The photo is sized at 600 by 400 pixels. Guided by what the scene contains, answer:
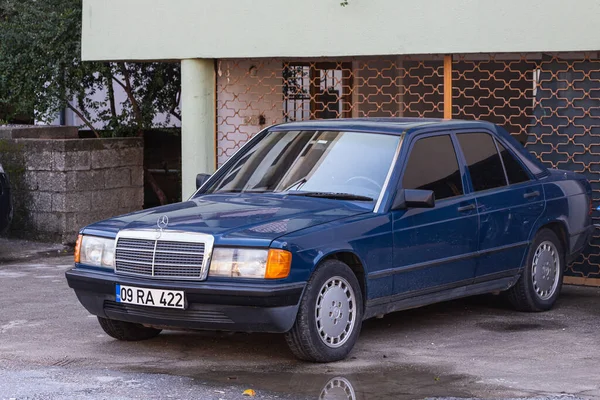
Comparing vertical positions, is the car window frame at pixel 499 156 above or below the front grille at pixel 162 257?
above

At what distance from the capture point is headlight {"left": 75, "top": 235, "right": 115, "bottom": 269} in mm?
7734

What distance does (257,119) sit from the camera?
1419 cm

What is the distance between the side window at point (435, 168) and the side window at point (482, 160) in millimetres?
188

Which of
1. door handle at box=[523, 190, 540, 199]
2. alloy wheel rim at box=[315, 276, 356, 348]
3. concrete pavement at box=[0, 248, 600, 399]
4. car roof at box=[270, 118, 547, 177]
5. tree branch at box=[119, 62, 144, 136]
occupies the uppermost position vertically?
tree branch at box=[119, 62, 144, 136]

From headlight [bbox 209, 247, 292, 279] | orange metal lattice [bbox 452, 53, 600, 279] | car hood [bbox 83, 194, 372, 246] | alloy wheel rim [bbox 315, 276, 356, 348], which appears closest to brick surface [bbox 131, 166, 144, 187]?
orange metal lattice [bbox 452, 53, 600, 279]

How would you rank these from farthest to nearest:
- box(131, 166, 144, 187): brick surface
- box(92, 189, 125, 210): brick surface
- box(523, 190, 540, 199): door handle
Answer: box(131, 166, 144, 187): brick surface, box(92, 189, 125, 210): brick surface, box(523, 190, 540, 199): door handle

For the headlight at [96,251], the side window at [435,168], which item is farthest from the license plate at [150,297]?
the side window at [435,168]

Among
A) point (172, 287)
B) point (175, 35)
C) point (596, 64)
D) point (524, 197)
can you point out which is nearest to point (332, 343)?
point (172, 287)

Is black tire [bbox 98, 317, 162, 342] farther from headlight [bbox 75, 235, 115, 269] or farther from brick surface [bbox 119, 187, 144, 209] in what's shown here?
brick surface [bbox 119, 187, 144, 209]

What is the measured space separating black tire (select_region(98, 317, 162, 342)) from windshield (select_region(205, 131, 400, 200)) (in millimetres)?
1177

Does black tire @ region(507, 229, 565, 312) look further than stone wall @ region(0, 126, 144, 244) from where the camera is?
No

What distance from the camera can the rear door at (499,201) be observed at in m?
8.84

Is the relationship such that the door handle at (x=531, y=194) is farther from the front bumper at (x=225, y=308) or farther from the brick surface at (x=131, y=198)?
the brick surface at (x=131, y=198)

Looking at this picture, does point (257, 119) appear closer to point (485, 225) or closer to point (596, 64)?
point (596, 64)
